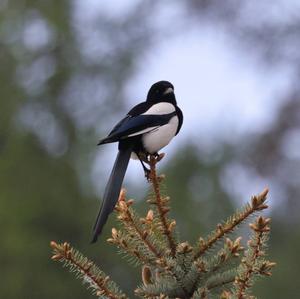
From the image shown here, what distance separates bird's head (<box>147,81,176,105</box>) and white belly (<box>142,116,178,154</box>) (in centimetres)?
10

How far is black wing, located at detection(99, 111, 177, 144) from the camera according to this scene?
3.68 metres

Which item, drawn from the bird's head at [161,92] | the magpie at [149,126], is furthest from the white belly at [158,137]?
the bird's head at [161,92]

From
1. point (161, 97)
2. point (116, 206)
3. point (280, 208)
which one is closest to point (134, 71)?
point (280, 208)

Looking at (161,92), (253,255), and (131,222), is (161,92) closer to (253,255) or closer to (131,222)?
(131,222)

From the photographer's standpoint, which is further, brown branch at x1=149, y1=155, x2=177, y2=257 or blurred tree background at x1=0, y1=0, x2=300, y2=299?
blurred tree background at x1=0, y1=0, x2=300, y2=299

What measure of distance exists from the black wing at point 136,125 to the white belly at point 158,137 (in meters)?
0.02

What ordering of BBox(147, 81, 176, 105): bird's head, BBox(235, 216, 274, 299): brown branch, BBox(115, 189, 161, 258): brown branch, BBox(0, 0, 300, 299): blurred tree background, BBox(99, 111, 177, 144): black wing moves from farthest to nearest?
1. BBox(0, 0, 300, 299): blurred tree background
2. BBox(147, 81, 176, 105): bird's head
3. BBox(99, 111, 177, 144): black wing
4. BBox(115, 189, 161, 258): brown branch
5. BBox(235, 216, 274, 299): brown branch

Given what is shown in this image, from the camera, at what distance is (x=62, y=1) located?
17812 millimetres

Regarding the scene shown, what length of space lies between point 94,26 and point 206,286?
1549cm

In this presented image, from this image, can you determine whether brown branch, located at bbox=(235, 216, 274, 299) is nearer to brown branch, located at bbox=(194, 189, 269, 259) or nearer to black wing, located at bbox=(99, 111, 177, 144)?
brown branch, located at bbox=(194, 189, 269, 259)

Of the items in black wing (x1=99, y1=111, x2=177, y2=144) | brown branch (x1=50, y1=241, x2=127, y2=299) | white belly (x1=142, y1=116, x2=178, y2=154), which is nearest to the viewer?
brown branch (x1=50, y1=241, x2=127, y2=299)

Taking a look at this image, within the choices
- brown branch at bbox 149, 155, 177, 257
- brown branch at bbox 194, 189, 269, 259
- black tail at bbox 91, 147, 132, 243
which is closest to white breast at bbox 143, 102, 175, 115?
black tail at bbox 91, 147, 132, 243

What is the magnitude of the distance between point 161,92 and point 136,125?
31 cm

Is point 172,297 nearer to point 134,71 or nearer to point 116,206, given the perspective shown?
point 116,206
